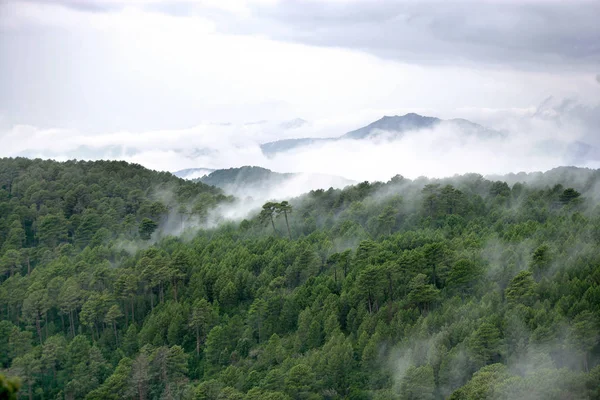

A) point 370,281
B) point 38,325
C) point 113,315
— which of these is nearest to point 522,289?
point 370,281

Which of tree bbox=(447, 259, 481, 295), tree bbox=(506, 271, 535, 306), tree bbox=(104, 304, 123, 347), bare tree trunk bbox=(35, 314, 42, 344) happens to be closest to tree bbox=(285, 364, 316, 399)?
tree bbox=(447, 259, 481, 295)

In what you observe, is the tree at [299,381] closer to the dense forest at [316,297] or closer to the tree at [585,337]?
the dense forest at [316,297]

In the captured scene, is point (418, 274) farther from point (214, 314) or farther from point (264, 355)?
point (214, 314)

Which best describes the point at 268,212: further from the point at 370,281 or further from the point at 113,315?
the point at 370,281

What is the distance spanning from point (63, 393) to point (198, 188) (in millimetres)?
67200

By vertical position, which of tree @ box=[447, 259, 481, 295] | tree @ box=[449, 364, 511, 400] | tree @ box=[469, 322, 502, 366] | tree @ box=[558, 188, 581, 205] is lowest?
tree @ box=[449, 364, 511, 400]

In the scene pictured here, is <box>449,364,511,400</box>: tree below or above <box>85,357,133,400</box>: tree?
above

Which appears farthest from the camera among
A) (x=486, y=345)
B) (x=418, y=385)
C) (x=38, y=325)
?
(x=38, y=325)

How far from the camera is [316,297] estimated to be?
63.3m

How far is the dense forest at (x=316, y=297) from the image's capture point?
153 feet

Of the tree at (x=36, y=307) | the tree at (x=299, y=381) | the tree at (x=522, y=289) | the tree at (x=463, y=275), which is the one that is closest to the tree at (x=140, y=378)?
the tree at (x=299, y=381)

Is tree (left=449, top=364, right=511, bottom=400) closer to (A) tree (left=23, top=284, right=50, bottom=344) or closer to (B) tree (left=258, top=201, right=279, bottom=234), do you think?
(B) tree (left=258, top=201, right=279, bottom=234)

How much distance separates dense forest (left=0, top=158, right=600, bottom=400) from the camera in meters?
46.5

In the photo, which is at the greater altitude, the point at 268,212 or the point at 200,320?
the point at 268,212
